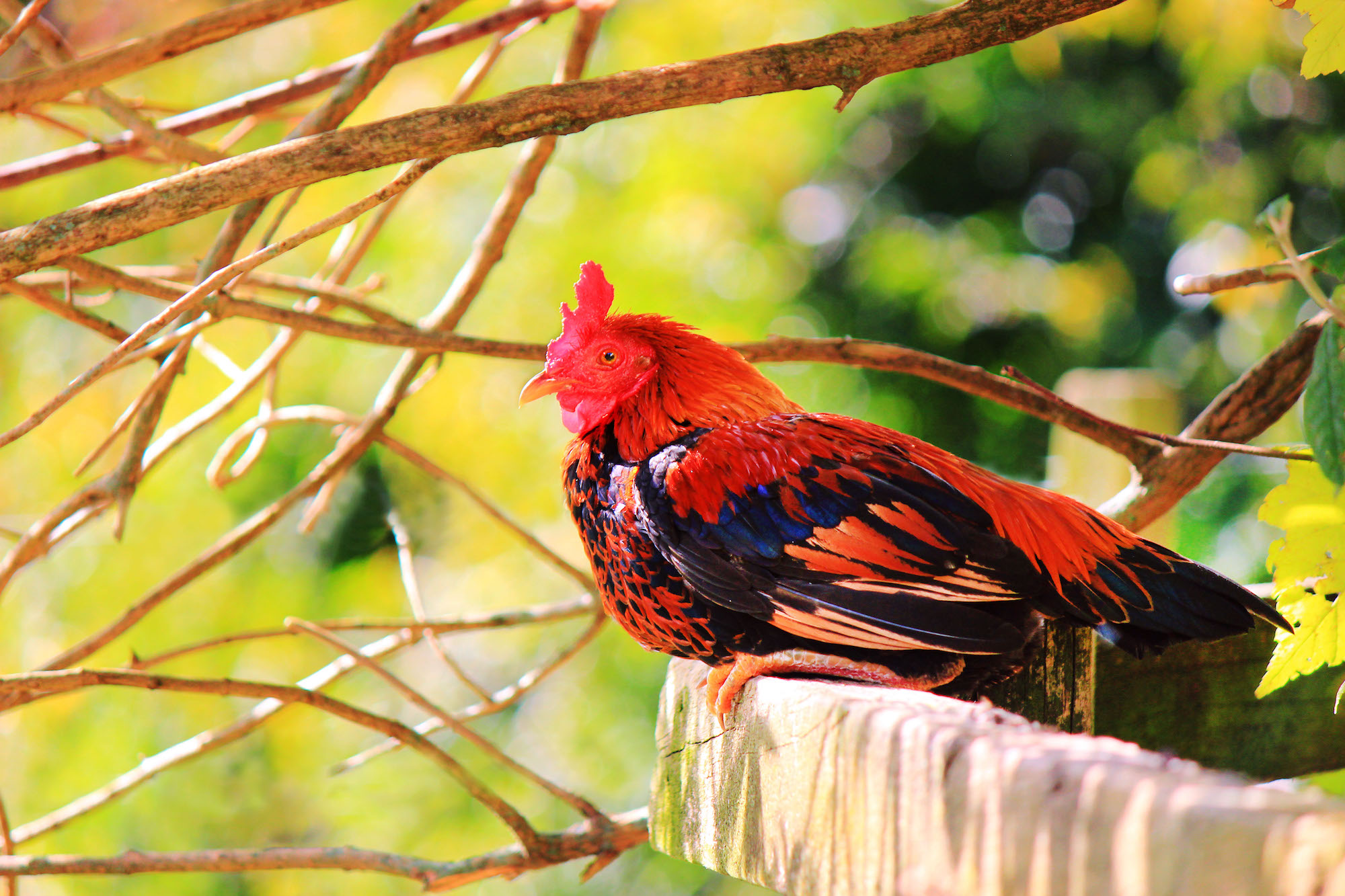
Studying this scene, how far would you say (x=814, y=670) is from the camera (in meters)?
1.25

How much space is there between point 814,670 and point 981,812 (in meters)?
0.60

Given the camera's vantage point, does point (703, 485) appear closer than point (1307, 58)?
No

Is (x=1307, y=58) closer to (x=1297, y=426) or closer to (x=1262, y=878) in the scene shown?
(x=1262, y=878)

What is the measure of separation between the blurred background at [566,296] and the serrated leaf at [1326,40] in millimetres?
3438

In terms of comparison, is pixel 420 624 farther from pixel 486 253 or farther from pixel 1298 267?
pixel 1298 267

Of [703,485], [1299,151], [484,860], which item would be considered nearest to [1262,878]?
[703,485]

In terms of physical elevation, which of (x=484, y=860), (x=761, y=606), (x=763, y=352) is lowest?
(x=484, y=860)

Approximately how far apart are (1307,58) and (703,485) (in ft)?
2.48

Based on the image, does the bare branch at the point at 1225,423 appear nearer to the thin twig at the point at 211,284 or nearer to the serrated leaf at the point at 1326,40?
the serrated leaf at the point at 1326,40

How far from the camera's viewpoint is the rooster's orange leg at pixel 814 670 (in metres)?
1.21

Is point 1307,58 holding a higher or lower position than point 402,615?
lower

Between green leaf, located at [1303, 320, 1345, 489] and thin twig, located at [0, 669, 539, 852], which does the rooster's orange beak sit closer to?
thin twig, located at [0, 669, 539, 852]

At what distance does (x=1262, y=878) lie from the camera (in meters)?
0.52

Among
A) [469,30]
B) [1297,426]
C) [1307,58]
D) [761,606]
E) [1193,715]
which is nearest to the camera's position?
[1307,58]
